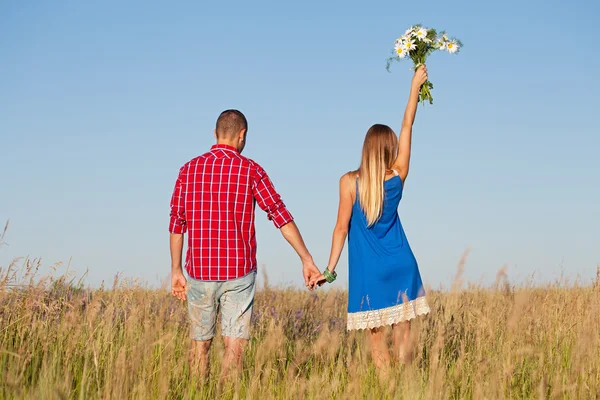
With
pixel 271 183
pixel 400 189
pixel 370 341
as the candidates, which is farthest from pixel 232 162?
pixel 370 341

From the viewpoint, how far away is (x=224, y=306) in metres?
5.32

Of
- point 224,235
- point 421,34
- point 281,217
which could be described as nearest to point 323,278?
point 281,217

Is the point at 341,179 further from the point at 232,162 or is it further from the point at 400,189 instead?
the point at 232,162

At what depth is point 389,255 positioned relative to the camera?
217 inches

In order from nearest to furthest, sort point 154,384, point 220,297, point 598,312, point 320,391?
point 154,384 → point 320,391 → point 220,297 → point 598,312

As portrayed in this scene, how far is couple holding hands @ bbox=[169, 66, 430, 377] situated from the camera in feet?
17.4

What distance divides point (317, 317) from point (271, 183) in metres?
3.65

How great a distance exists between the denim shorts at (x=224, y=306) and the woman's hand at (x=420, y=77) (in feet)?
7.93

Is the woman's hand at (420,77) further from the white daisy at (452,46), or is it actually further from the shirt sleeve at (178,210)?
the shirt sleeve at (178,210)

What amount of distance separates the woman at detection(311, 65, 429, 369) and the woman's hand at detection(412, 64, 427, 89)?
89 cm

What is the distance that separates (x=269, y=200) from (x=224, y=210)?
1.27ft

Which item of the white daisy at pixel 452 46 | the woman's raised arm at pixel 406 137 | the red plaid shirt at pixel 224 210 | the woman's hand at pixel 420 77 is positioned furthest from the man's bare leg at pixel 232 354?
the white daisy at pixel 452 46

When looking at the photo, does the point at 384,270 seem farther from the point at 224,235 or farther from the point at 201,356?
the point at 201,356

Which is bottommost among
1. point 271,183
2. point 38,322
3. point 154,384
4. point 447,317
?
point 154,384
